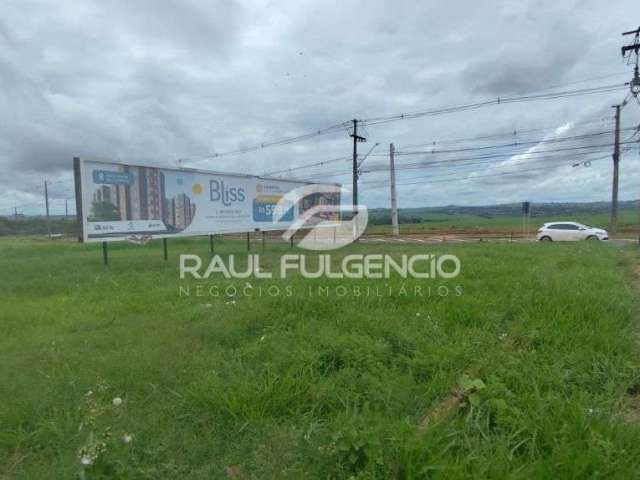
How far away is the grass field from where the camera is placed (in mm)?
2111

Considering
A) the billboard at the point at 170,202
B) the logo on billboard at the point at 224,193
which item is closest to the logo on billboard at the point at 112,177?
the billboard at the point at 170,202

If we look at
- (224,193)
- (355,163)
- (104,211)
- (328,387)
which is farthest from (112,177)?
(355,163)

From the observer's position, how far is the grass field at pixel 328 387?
2.11 m

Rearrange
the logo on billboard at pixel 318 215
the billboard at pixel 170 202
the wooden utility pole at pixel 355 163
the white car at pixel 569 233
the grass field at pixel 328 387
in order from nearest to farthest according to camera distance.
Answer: the grass field at pixel 328 387
the billboard at pixel 170 202
the logo on billboard at pixel 318 215
the white car at pixel 569 233
the wooden utility pole at pixel 355 163

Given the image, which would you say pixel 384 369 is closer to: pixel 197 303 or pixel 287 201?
pixel 197 303

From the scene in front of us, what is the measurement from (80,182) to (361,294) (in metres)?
7.06

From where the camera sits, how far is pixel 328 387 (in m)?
2.90

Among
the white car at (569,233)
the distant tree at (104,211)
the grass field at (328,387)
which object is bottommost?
the grass field at (328,387)

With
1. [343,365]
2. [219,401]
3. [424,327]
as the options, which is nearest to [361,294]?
[424,327]

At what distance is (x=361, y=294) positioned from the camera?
5.69 m

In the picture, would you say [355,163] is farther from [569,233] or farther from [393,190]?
[569,233]

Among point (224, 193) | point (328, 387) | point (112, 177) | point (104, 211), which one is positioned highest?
point (112, 177)

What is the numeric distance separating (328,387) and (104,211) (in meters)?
8.37

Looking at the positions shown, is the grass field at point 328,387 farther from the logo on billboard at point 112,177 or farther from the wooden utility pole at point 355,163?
the wooden utility pole at point 355,163
